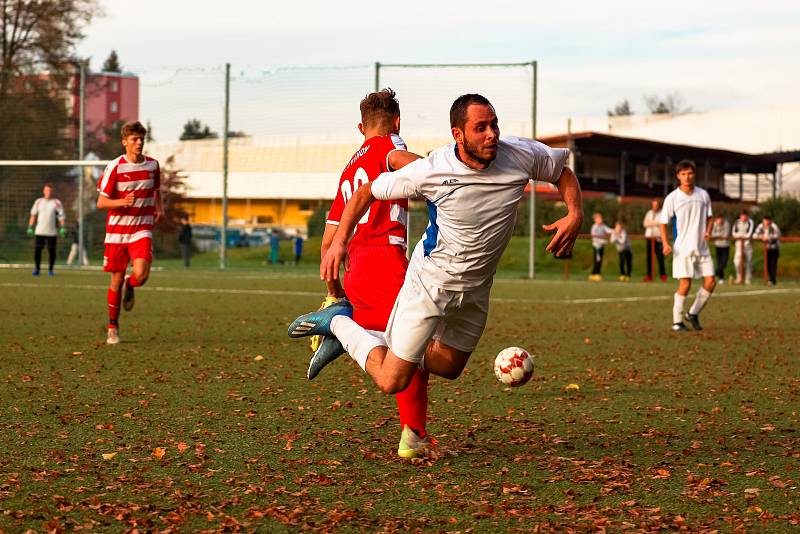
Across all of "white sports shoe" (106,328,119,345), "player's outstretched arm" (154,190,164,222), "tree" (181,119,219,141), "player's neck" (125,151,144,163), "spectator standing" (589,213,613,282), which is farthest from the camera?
"tree" (181,119,219,141)

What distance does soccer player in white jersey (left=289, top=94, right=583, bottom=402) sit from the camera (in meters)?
5.43

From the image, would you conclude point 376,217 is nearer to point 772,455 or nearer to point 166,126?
point 772,455

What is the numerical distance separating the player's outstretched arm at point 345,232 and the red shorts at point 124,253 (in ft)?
20.5

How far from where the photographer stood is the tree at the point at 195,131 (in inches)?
1267

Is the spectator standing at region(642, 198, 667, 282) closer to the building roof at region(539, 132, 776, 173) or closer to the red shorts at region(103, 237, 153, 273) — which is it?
the red shorts at region(103, 237, 153, 273)

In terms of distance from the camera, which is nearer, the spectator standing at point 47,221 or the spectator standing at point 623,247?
the spectator standing at point 47,221

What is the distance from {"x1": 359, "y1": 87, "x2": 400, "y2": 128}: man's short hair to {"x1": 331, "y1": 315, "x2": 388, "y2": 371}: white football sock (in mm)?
1056

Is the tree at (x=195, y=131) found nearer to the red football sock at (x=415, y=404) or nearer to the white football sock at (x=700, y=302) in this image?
the white football sock at (x=700, y=302)

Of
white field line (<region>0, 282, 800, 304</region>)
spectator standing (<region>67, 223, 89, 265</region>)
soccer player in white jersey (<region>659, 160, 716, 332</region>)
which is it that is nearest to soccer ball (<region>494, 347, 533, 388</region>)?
soccer player in white jersey (<region>659, 160, 716, 332</region>)

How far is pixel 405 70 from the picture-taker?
1193 inches

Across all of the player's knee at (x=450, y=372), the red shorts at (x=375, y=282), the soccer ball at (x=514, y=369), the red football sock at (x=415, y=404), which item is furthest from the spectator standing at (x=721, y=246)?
the player's knee at (x=450, y=372)

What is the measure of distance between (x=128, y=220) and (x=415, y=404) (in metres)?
6.28

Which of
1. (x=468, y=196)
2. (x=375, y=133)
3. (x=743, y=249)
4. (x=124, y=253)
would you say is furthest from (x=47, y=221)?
(x=468, y=196)

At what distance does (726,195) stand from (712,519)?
67895mm
